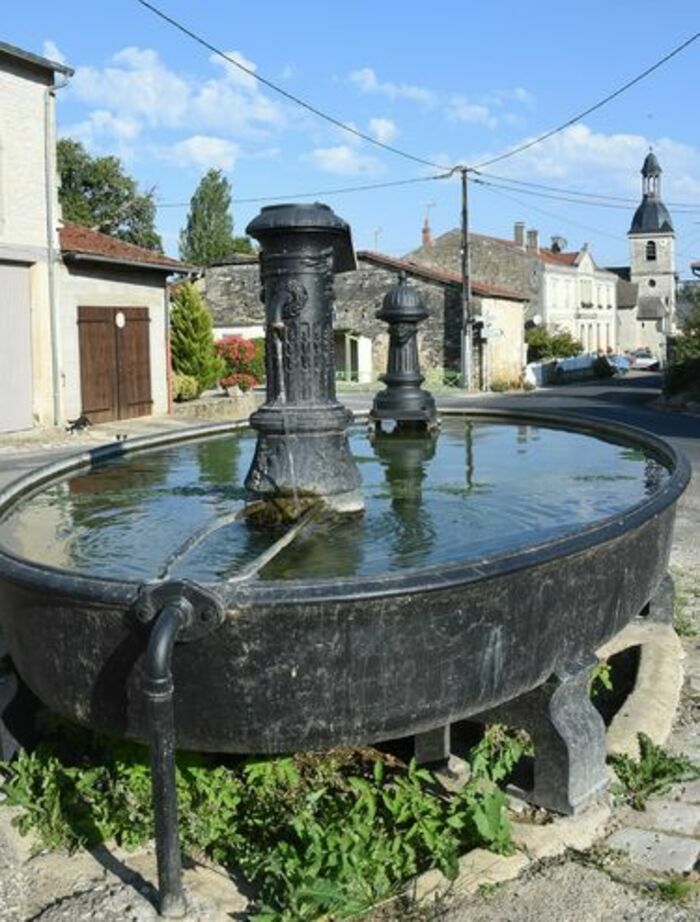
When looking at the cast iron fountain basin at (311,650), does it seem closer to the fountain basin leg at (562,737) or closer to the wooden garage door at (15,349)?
the fountain basin leg at (562,737)

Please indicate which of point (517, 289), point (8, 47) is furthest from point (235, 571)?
point (517, 289)

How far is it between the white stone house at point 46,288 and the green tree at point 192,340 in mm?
5241

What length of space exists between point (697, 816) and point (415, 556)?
1292 mm

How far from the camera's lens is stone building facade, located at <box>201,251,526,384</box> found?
39938mm

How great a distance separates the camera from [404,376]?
25.5 feet

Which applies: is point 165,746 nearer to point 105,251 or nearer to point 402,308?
point 402,308

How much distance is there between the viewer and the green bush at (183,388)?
25.4 meters

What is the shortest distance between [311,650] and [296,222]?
7.10ft

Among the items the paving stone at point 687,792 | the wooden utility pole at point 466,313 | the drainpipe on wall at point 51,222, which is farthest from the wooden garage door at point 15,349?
the wooden utility pole at point 466,313

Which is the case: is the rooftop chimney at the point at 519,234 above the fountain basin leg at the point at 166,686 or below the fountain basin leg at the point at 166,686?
above

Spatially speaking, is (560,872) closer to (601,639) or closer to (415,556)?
(601,639)

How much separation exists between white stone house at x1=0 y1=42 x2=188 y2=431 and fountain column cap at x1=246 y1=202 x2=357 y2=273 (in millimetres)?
14757

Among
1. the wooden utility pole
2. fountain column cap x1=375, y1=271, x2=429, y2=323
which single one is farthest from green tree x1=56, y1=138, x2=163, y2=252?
fountain column cap x1=375, y1=271, x2=429, y2=323

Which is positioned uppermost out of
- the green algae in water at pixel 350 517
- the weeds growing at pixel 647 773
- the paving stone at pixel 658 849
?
the green algae in water at pixel 350 517
